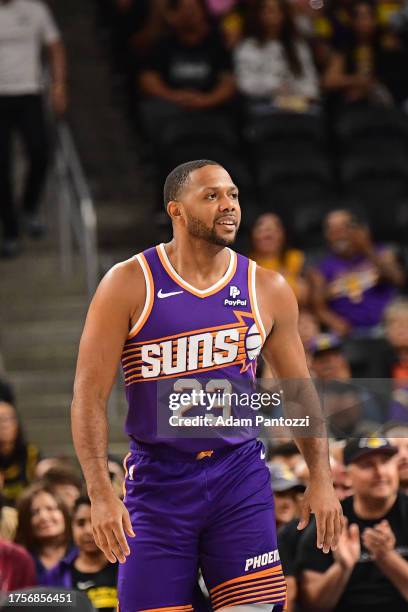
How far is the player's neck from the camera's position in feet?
14.0

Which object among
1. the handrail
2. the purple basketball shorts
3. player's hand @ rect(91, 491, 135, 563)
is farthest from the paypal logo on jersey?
the handrail

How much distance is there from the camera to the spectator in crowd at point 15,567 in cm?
→ 539

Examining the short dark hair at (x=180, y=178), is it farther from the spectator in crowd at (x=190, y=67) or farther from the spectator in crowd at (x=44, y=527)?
the spectator in crowd at (x=190, y=67)

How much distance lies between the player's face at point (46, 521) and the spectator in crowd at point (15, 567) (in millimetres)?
498

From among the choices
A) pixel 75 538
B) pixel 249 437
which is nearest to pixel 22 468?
pixel 75 538

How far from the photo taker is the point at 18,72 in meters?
9.41

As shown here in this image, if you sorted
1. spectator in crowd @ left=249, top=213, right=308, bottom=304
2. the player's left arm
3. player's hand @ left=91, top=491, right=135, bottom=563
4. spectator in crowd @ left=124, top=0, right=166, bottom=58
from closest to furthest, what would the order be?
1. player's hand @ left=91, top=491, right=135, bottom=563
2. the player's left arm
3. spectator in crowd @ left=249, top=213, right=308, bottom=304
4. spectator in crowd @ left=124, top=0, right=166, bottom=58

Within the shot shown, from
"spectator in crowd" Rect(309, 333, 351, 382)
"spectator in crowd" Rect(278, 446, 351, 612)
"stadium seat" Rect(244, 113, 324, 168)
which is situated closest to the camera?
"spectator in crowd" Rect(278, 446, 351, 612)

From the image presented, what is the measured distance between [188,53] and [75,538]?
18.5 ft

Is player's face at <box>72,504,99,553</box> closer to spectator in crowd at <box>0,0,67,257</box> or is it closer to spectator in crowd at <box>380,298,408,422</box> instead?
spectator in crowd at <box>380,298,408,422</box>

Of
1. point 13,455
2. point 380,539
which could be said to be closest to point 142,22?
point 13,455

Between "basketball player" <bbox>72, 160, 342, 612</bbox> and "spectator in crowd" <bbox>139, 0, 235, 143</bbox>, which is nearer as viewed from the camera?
"basketball player" <bbox>72, 160, 342, 612</bbox>

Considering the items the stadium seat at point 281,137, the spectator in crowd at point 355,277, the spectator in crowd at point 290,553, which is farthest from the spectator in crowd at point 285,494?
the stadium seat at point 281,137

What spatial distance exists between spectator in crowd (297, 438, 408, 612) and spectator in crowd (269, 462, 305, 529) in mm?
346
